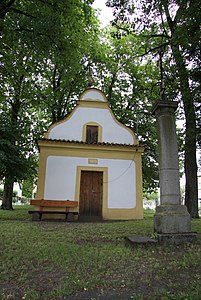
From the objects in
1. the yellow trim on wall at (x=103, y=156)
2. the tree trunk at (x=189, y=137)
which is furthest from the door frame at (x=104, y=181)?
the tree trunk at (x=189, y=137)

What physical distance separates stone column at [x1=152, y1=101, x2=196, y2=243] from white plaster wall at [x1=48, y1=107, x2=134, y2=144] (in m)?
7.14

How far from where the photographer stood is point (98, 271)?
3.59 metres

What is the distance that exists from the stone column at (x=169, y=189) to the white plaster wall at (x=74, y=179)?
6643 mm

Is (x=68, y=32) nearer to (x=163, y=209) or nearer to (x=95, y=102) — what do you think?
(x=95, y=102)

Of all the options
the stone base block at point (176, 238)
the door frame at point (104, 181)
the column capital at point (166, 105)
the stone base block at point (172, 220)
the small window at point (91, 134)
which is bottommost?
the stone base block at point (176, 238)

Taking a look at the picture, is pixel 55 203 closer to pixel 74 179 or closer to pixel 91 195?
pixel 74 179

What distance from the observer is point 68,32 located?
9.73 meters

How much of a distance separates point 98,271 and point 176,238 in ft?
7.56

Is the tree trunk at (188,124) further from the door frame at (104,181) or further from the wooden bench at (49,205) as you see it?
the wooden bench at (49,205)

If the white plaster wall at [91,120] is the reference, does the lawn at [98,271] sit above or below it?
below

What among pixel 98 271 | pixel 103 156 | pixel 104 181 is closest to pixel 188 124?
pixel 103 156

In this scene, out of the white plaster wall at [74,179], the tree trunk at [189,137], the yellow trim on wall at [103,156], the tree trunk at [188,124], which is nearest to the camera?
the tree trunk at [188,124]

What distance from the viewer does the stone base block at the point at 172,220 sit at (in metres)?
5.27

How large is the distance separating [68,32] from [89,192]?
7.81 meters
